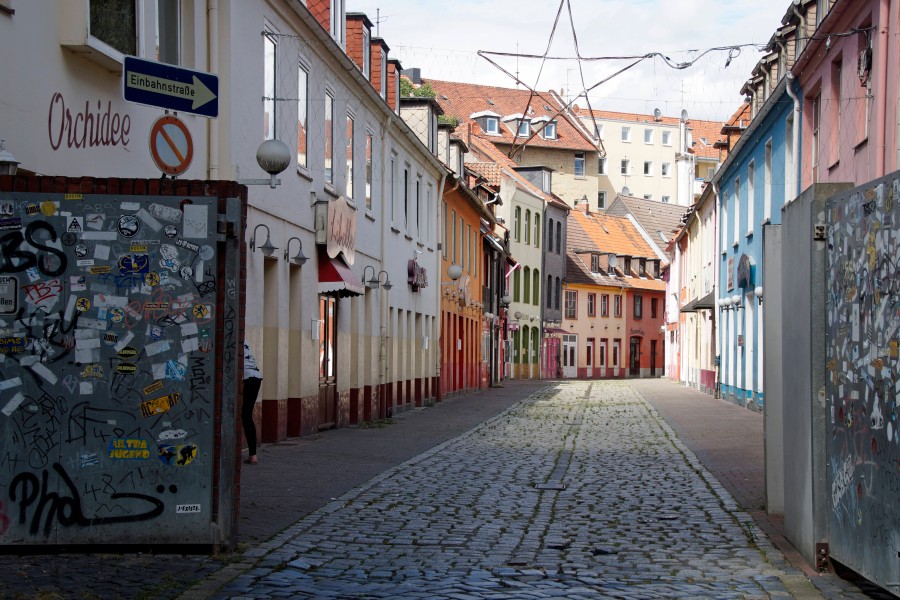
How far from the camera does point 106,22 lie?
38.0 feet

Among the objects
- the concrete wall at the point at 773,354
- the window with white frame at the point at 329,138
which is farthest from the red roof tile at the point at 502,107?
the concrete wall at the point at 773,354

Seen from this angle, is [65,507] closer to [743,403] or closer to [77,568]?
[77,568]

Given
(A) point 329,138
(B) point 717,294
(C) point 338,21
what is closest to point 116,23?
(A) point 329,138

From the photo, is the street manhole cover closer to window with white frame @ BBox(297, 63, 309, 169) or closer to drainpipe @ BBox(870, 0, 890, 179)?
drainpipe @ BBox(870, 0, 890, 179)

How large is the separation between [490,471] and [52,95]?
645 centimetres

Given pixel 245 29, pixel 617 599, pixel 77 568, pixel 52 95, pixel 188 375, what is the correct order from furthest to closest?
pixel 245 29 < pixel 52 95 < pixel 188 375 < pixel 77 568 < pixel 617 599

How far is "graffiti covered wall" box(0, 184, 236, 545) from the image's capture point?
25.6 feet

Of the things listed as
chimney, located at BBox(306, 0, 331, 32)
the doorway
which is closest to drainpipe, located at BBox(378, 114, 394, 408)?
the doorway

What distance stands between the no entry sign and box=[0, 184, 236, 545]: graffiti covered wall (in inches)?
81.6

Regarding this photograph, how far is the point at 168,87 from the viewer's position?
8.69m

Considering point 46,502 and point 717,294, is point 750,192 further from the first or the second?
point 46,502

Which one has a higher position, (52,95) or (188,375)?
(52,95)

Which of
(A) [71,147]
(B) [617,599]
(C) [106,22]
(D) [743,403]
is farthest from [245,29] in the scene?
(D) [743,403]

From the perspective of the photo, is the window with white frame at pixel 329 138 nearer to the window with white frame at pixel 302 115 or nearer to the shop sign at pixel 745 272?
the window with white frame at pixel 302 115
